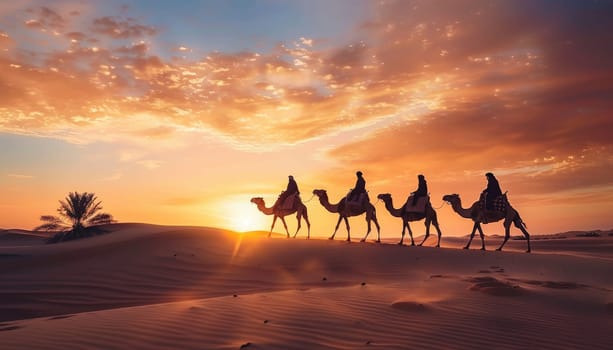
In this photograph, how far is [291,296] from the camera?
9.20m

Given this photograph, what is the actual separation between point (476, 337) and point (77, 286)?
1035 cm

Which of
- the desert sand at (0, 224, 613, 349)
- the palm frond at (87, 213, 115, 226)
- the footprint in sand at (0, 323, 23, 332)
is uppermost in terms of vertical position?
the palm frond at (87, 213, 115, 226)

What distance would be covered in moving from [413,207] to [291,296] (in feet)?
38.4

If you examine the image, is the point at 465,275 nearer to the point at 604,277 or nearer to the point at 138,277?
the point at 604,277

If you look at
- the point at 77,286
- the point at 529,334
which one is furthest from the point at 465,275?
the point at 77,286

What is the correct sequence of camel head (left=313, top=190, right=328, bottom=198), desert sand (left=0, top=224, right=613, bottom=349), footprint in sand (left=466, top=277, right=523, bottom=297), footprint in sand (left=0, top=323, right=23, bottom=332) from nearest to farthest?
desert sand (left=0, top=224, right=613, bottom=349) → footprint in sand (left=0, top=323, right=23, bottom=332) → footprint in sand (left=466, top=277, right=523, bottom=297) → camel head (left=313, top=190, right=328, bottom=198)

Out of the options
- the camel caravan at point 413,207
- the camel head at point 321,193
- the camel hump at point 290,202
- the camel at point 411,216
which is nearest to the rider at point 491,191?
the camel caravan at point 413,207

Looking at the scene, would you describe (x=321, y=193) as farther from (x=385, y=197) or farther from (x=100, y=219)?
(x=100, y=219)

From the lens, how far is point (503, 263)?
1485 cm

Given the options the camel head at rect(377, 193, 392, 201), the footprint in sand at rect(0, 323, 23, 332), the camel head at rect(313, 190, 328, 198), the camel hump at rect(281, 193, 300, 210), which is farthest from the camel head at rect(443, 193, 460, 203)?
the footprint in sand at rect(0, 323, 23, 332)

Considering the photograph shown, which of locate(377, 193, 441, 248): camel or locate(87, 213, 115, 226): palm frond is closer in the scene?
locate(377, 193, 441, 248): camel

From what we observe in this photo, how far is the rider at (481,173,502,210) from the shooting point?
18.5m

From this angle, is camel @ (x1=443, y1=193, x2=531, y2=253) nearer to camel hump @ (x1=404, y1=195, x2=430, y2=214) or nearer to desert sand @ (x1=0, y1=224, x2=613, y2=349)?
camel hump @ (x1=404, y1=195, x2=430, y2=214)

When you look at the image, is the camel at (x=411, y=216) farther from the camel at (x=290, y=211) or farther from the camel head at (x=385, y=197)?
the camel at (x=290, y=211)
